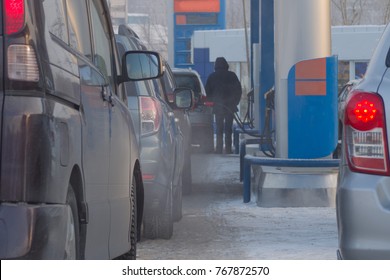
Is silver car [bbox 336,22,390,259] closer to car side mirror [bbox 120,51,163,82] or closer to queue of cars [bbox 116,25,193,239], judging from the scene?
car side mirror [bbox 120,51,163,82]

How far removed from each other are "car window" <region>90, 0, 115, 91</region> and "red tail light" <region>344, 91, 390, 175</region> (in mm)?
1527

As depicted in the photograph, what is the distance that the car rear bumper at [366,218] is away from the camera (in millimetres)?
5070

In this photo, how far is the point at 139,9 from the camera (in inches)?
4769

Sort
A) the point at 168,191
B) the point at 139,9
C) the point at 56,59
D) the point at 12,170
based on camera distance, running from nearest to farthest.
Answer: the point at 12,170 < the point at 56,59 < the point at 168,191 < the point at 139,9

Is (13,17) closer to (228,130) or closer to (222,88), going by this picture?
(222,88)

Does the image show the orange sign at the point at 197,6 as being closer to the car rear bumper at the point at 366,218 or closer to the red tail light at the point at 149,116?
the red tail light at the point at 149,116

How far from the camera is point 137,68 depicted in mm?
7094

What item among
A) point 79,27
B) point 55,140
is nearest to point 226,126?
point 79,27

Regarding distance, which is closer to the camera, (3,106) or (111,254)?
(3,106)

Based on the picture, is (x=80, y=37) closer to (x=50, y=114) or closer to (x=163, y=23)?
(x=50, y=114)

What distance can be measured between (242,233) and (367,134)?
4.63 metres

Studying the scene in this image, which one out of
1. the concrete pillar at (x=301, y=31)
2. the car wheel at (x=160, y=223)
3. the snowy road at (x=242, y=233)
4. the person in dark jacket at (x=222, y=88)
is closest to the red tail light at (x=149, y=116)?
the car wheel at (x=160, y=223)

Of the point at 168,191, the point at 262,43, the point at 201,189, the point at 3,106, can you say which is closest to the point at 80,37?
the point at 3,106

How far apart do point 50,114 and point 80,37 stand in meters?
1.43
